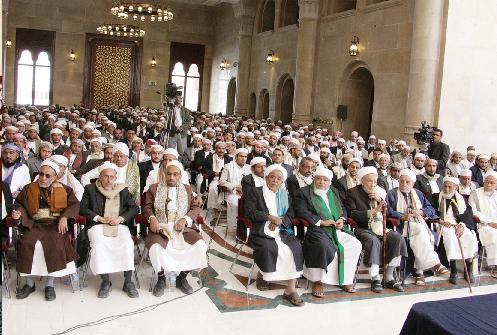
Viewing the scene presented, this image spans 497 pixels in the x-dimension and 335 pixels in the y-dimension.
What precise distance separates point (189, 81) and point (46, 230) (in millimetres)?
27332

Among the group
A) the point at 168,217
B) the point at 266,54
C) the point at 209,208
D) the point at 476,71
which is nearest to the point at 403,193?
the point at 168,217

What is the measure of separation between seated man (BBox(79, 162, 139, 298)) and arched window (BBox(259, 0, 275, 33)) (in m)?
20.9

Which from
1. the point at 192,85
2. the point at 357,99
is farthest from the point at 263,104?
the point at 192,85

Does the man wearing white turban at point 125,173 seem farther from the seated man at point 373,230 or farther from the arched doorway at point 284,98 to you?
the arched doorway at point 284,98

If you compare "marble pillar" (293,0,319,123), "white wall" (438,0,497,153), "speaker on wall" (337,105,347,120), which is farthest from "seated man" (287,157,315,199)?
"marble pillar" (293,0,319,123)

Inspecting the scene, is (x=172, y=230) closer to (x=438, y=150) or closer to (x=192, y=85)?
(x=438, y=150)

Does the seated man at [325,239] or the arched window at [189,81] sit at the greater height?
the arched window at [189,81]

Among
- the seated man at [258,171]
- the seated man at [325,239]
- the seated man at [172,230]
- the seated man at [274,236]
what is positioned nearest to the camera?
the seated man at [172,230]

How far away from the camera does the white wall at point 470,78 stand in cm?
1406

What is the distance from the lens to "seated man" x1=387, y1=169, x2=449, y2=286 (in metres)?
6.54

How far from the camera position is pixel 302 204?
6.29 m

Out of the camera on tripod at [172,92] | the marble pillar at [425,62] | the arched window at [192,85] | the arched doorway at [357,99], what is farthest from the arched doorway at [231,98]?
the camera on tripod at [172,92]

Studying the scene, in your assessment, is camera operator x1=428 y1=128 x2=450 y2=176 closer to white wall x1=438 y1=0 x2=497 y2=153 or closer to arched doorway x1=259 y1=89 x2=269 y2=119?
white wall x1=438 y1=0 x2=497 y2=153

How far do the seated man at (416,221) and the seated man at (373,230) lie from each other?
28cm
